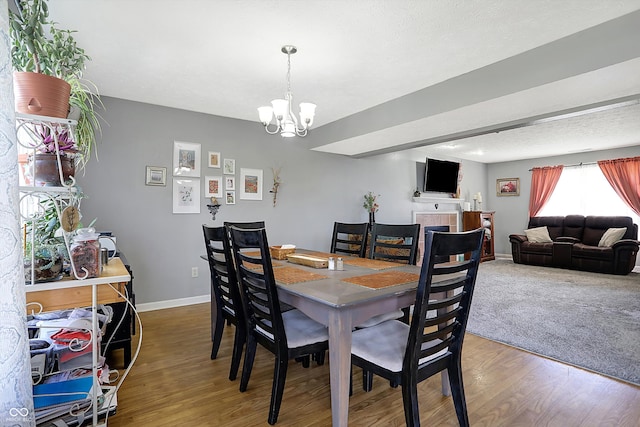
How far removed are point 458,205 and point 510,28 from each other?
18.3 feet

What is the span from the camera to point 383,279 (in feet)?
5.97

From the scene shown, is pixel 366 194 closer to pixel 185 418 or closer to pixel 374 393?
pixel 374 393

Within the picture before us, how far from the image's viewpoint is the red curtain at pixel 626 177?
6012 millimetres

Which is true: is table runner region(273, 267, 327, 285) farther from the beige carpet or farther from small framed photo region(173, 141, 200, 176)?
small framed photo region(173, 141, 200, 176)

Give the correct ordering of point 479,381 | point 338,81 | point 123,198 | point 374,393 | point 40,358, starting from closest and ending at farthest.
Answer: point 40,358 → point 374,393 → point 479,381 → point 338,81 → point 123,198

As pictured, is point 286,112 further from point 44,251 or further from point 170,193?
point 170,193

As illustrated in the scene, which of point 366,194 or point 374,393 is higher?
point 366,194

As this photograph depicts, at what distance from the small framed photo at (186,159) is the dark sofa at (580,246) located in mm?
6558

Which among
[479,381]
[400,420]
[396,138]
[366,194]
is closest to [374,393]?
[400,420]

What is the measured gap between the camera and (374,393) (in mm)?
2008

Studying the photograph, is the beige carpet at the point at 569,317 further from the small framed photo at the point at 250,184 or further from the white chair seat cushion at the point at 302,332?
the small framed photo at the point at 250,184

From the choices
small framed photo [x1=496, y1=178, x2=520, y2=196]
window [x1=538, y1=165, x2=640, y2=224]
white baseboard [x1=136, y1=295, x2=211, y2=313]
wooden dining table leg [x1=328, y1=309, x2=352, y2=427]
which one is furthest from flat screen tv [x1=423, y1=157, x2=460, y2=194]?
wooden dining table leg [x1=328, y1=309, x2=352, y2=427]

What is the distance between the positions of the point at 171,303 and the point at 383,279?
3.02m

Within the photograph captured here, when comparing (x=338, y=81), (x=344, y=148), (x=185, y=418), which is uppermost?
(x=338, y=81)
